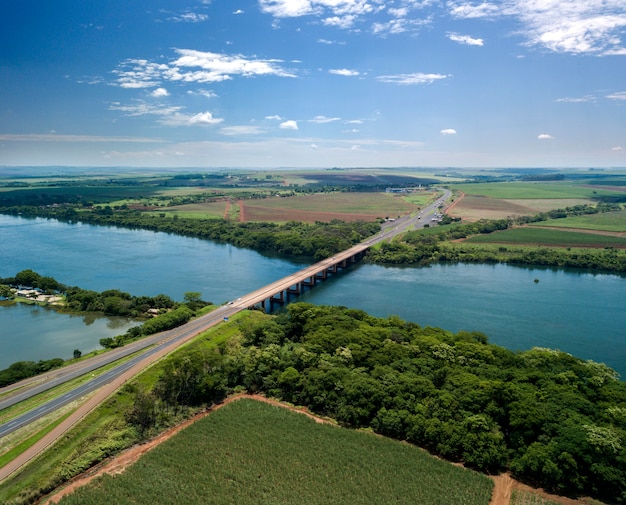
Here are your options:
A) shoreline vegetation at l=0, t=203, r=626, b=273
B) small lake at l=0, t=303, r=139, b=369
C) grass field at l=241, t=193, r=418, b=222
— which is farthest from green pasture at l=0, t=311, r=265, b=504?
grass field at l=241, t=193, r=418, b=222

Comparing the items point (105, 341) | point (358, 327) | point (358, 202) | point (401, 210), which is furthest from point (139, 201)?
point (358, 327)

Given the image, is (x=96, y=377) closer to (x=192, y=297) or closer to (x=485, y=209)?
(x=192, y=297)

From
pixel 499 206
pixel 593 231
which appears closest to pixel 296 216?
pixel 499 206

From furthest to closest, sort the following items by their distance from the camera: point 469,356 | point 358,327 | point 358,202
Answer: point 358,202, point 358,327, point 469,356

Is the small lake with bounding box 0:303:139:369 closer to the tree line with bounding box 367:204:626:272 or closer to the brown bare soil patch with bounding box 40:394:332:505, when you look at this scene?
the brown bare soil patch with bounding box 40:394:332:505

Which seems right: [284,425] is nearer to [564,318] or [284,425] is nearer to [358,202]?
[564,318]

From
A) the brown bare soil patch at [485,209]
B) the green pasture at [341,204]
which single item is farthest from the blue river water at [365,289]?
the green pasture at [341,204]
